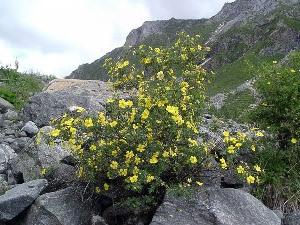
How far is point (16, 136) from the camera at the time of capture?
14.0m

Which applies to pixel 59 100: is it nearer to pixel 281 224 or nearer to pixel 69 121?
pixel 69 121

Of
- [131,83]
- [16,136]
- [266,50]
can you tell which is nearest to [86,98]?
[16,136]

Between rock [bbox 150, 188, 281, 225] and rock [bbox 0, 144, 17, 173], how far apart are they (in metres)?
4.46

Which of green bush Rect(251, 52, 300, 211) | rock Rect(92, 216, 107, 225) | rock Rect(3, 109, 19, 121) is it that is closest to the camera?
rock Rect(92, 216, 107, 225)

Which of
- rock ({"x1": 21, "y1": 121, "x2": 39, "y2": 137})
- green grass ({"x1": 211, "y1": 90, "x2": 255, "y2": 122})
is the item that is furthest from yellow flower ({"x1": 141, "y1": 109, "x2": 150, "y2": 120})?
rock ({"x1": 21, "y1": 121, "x2": 39, "y2": 137})

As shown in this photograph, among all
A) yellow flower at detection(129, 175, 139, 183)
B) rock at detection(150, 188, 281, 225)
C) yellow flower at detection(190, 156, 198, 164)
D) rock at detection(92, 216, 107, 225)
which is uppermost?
yellow flower at detection(129, 175, 139, 183)

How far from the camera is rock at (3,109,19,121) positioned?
15934 mm

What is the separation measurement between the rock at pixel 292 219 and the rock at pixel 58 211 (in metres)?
3.38

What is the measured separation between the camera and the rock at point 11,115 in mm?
15934

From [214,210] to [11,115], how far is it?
9.27 m

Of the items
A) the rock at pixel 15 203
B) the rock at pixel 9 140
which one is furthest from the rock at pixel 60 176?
the rock at pixel 9 140

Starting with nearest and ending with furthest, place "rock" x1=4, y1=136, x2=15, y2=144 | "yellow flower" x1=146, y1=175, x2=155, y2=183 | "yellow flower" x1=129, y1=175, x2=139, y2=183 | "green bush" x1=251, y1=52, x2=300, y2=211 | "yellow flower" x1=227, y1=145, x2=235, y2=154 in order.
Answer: "yellow flower" x1=129, y1=175, x2=139, y2=183 → "yellow flower" x1=146, y1=175, x2=155, y2=183 → "yellow flower" x1=227, y1=145, x2=235, y2=154 → "green bush" x1=251, y1=52, x2=300, y2=211 → "rock" x1=4, y1=136, x2=15, y2=144

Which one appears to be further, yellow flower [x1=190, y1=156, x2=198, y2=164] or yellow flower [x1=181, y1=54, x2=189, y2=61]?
yellow flower [x1=181, y1=54, x2=189, y2=61]

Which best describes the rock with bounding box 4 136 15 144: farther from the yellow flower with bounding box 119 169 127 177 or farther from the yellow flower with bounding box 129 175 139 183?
the yellow flower with bounding box 129 175 139 183
